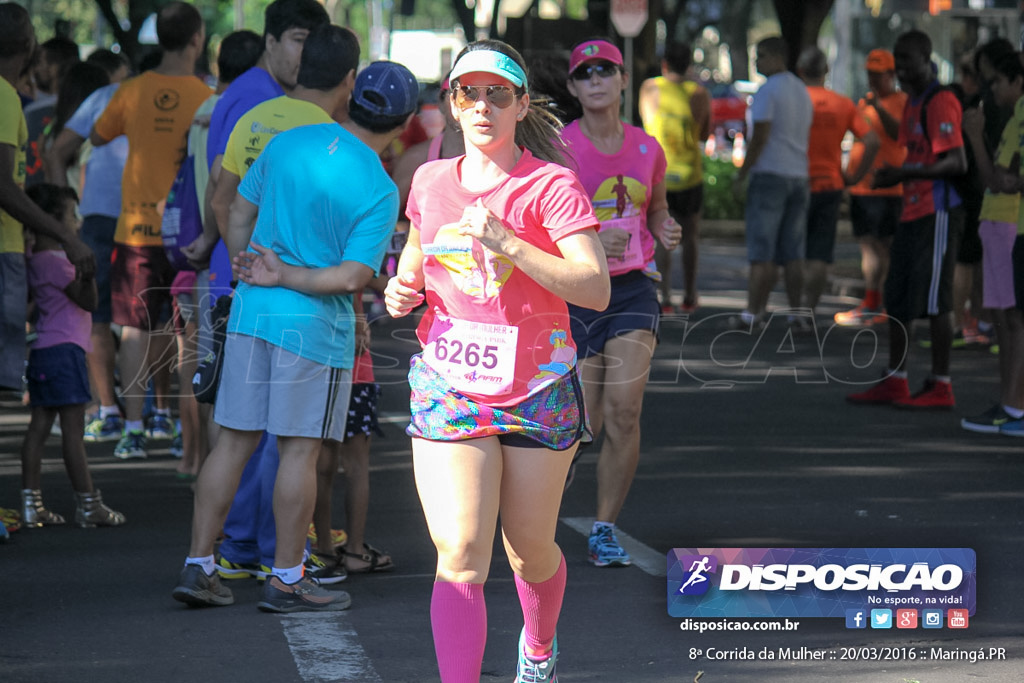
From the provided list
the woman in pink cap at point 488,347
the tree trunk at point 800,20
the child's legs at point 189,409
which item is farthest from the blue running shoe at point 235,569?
the tree trunk at point 800,20

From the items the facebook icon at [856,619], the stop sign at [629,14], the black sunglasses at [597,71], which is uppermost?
the stop sign at [629,14]

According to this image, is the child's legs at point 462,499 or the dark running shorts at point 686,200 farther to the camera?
the dark running shorts at point 686,200

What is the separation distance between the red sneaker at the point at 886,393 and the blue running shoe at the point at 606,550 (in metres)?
4.70

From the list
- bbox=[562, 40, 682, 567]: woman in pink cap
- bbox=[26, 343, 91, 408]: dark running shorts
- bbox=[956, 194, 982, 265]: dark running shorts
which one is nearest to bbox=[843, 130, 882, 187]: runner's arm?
bbox=[956, 194, 982, 265]: dark running shorts

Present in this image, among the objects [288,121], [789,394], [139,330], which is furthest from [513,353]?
[789,394]

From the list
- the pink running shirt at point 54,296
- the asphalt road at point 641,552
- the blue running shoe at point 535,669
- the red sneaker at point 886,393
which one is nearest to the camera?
the blue running shoe at point 535,669

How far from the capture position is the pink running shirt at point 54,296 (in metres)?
7.18

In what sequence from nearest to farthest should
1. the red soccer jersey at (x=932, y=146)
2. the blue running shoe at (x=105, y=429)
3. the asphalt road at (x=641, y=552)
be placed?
1. the asphalt road at (x=641, y=552)
2. the blue running shoe at (x=105, y=429)
3. the red soccer jersey at (x=932, y=146)

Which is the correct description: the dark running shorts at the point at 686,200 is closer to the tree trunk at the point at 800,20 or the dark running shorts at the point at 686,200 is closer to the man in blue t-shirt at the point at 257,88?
the tree trunk at the point at 800,20

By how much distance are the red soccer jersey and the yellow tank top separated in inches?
170

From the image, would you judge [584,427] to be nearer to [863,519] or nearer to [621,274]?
[621,274]

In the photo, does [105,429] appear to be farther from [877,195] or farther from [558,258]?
[877,195]

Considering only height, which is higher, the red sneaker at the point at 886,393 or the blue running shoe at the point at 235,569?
the red sneaker at the point at 886,393

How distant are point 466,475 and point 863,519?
3449mm
